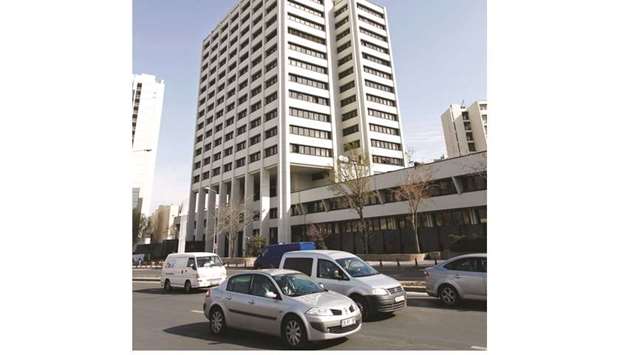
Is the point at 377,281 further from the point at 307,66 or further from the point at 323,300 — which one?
the point at 307,66

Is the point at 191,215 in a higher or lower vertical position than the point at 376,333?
higher

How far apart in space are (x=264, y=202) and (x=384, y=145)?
62.6 ft

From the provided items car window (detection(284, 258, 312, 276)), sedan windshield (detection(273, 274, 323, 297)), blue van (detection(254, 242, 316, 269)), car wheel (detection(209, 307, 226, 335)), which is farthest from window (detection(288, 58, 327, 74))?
car wheel (detection(209, 307, 226, 335))

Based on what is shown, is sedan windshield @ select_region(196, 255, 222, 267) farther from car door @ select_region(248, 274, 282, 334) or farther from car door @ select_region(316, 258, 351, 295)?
car door @ select_region(248, 274, 282, 334)

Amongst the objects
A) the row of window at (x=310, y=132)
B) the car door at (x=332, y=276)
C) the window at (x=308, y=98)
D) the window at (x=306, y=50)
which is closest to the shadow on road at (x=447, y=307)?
the car door at (x=332, y=276)

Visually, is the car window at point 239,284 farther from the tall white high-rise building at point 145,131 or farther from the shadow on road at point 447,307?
the tall white high-rise building at point 145,131

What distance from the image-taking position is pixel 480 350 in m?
5.62

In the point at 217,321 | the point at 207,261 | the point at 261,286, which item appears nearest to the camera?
the point at 261,286

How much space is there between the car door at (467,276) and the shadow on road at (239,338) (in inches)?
183

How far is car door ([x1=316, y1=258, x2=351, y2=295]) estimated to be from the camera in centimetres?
826

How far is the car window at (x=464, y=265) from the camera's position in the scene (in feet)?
30.4

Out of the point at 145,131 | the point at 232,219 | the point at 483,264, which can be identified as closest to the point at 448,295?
the point at 483,264

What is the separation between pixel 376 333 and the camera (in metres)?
6.68
